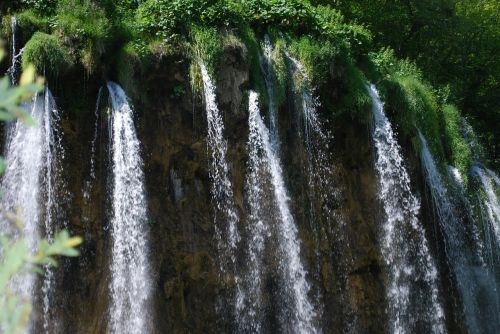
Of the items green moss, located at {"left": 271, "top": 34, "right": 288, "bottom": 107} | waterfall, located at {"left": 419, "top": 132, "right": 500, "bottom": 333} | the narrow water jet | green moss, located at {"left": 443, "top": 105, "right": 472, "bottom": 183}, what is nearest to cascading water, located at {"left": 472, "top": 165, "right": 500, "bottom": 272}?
waterfall, located at {"left": 419, "top": 132, "right": 500, "bottom": 333}

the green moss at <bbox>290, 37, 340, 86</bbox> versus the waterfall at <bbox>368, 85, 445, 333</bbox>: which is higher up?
the green moss at <bbox>290, 37, 340, 86</bbox>

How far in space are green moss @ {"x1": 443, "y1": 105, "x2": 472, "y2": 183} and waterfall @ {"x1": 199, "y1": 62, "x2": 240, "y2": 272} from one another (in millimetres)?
5643

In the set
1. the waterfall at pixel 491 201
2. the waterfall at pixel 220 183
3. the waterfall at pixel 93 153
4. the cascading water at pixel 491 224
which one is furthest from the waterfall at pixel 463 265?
the waterfall at pixel 93 153

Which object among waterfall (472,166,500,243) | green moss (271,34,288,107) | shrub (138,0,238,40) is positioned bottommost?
waterfall (472,166,500,243)

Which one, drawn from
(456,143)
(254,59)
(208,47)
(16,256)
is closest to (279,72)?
(254,59)

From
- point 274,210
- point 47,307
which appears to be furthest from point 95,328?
point 274,210

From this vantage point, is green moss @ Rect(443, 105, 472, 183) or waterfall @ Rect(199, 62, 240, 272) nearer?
waterfall @ Rect(199, 62, 240, 272)

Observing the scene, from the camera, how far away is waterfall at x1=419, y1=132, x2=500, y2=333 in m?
11.4

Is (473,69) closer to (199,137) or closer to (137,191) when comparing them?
(199,137)

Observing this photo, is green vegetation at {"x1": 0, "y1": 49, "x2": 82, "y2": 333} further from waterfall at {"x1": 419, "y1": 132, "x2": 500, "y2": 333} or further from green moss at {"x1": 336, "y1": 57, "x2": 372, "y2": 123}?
waterfall at {"x1": 419, "y1": 132, "x2": 500, "y2": 333}

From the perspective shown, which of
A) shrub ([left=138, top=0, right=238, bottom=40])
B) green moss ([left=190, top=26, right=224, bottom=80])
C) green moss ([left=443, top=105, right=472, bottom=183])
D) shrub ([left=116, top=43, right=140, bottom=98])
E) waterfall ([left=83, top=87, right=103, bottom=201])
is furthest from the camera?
green moss ([left=443, top=105, right=472, bottom=183])

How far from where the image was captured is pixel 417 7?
17094 mm

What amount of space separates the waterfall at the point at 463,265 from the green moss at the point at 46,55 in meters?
6.59

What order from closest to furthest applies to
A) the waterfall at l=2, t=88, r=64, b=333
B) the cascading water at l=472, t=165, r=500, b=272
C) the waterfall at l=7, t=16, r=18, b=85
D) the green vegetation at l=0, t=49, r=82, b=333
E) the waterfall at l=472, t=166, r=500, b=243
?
1. the green vegetation at l=0, t=49, r=82, b=333
2. the waterfall at l=2, t=88, r=64, b=333
3. the waterfall at l=7, t=16, r=18, b=85
4. the cascading water at l=472, t=165, r=500, b=272
5. the waterfall at l=472, t=166, r=500, b=243
